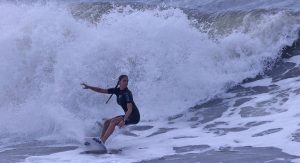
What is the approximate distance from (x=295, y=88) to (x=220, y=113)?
1.52m

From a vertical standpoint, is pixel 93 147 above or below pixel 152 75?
below

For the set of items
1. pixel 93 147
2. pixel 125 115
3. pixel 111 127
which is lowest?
pixel 93 147

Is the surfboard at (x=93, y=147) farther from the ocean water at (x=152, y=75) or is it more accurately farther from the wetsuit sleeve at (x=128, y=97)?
the wetsuit sleeve at (x=128, y=97)

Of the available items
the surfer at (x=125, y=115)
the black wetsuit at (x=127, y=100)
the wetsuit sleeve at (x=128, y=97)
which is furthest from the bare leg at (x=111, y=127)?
the wetsuit sleeve at (x=128, y=97)

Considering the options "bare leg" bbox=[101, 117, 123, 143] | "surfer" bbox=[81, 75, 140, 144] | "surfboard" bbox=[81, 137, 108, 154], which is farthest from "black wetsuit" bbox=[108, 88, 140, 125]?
"surfboard" bbox=[81, 137, 108, 154]

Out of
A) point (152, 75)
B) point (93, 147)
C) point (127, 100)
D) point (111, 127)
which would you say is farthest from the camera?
point (152, 75)

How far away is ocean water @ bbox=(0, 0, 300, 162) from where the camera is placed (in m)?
9.38

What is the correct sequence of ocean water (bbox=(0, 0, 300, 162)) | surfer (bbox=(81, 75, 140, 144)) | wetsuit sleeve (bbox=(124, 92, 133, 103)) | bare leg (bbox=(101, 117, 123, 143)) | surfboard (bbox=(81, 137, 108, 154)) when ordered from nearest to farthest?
surfboard (bbox=(81, 137, 108, 154)) → bare leg (bbox=(101, 117, 123, 143)) → surfer (bbox=(81, 75, 140, 144)) → wetsuit sleeve (bbox=(124, 92, 133, 103)) → ocean water (bbox=(0, 0, 300, 162))

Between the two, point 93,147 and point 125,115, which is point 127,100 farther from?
point 93,147

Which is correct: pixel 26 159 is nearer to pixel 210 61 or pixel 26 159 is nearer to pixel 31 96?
pixel 31 96

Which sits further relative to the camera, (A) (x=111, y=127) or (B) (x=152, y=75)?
(B) (x=152, y=75)

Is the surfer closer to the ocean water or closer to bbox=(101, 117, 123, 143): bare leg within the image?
bbox=(101, 117, 123, 143): bare leg

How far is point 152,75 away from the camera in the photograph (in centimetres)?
1173

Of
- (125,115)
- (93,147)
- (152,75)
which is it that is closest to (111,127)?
(125,115)
